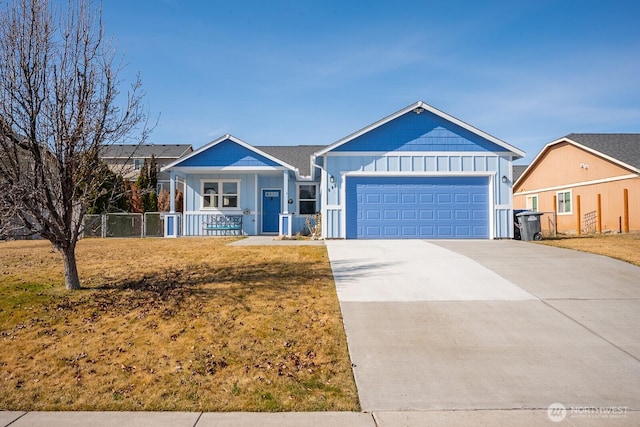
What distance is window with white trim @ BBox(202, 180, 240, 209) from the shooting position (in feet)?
61.7

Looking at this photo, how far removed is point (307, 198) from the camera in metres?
19.9

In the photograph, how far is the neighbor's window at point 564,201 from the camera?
24.2 m

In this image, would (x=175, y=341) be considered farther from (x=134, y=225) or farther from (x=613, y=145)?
(x=613, y=145)

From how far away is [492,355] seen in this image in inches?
201

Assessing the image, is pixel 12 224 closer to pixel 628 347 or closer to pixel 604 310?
pixel 628 347

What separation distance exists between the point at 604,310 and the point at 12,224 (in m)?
10.1

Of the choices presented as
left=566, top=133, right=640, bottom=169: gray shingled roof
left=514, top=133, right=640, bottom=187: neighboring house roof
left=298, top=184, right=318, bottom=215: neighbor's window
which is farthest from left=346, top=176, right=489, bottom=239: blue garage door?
left=566, top=133, right=640, bottom=169: gray shingled roof

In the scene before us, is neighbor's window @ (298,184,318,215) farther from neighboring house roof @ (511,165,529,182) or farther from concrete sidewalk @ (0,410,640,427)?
neighboring house roof @ (511,165,529,182)

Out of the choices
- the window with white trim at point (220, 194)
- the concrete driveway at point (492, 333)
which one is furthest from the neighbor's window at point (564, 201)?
the window with white trim at point (220, 194)

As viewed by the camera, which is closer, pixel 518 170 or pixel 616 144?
pixel 616 144

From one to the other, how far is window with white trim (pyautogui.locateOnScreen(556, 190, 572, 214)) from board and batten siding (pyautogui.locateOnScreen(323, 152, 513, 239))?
1150 centimetres

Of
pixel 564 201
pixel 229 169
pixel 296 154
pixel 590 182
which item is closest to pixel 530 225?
pixel 590 182

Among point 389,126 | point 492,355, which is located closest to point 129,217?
point 389,126

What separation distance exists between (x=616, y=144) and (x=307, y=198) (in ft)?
56.6
